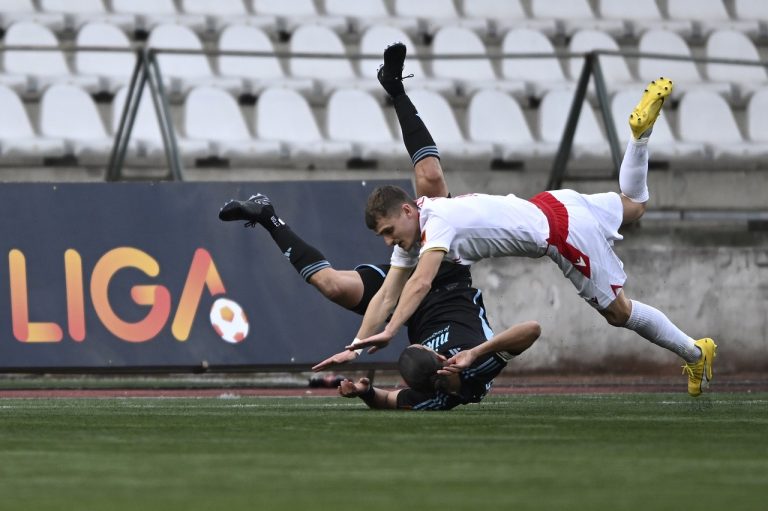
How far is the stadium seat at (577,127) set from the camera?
11836mm

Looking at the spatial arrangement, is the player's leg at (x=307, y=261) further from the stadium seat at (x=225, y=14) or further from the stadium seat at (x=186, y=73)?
the stadium seat at (x=225, y=14)

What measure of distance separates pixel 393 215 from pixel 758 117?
8949 mm

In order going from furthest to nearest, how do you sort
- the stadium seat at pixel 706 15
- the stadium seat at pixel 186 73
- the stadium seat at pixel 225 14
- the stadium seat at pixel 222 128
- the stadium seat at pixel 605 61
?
1. the stadium seat at pixel 706 15
2. the stadium seat at pixel 225 14
3. the stadium seat at pixel 186 73
4. the stadium seat at pixel 222 128
5. the stadium seat at pixel 605 61

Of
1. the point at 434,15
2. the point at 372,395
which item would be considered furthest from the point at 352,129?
the point at 372,395

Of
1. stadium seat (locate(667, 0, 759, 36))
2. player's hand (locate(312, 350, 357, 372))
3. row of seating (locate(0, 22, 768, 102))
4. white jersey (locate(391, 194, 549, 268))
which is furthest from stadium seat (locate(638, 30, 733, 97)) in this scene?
player's hand (locate(312, 350, 357, 372))

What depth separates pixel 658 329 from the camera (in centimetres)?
778

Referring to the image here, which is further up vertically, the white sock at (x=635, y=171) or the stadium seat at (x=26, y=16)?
the stadium seat at (x=26, y=16)

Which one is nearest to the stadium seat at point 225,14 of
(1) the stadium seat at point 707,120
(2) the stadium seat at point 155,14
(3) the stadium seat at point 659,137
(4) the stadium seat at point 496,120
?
(2) the stadium seat at point 155,14

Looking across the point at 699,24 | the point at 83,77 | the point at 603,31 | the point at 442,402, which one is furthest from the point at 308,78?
the point at 442,402

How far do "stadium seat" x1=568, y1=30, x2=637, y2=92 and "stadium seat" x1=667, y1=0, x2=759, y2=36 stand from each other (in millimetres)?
1193

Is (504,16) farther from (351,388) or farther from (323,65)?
(351,388)

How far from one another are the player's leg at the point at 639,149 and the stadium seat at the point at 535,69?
562 centimetres

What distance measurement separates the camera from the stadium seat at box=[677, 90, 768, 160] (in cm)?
1491

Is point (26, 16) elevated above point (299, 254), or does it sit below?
above
